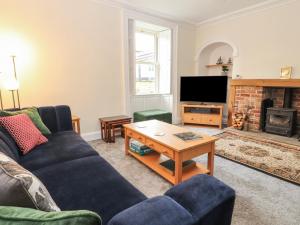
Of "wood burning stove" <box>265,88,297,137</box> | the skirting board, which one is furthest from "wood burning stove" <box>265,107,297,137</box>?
the skirting board

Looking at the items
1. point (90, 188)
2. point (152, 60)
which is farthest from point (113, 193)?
point (152, 60)

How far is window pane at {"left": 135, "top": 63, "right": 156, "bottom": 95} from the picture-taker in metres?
4.59

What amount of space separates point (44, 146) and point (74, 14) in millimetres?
2389

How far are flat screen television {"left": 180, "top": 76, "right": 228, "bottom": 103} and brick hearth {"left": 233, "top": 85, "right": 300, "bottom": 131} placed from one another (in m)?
0.41

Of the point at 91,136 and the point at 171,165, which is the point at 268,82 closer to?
the point at 171,165

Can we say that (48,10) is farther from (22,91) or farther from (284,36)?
(284,36)

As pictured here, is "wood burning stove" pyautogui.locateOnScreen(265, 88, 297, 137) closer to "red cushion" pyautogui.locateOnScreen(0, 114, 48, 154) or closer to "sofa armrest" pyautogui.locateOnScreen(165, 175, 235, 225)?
"sofa armrest" pyautogui.locateOnScreen(165, 175, 235, 225)

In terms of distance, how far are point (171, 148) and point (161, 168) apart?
18.7 inches

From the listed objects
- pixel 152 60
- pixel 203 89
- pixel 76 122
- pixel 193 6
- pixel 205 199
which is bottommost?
pixel 76 122

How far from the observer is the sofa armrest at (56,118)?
2.44 m

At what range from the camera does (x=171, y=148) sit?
1889 mm

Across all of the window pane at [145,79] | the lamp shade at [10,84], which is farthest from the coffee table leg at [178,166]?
the window pane at [145,79]

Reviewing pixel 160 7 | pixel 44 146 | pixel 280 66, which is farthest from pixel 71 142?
pixel 280 66

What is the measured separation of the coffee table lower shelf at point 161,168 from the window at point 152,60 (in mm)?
2242
